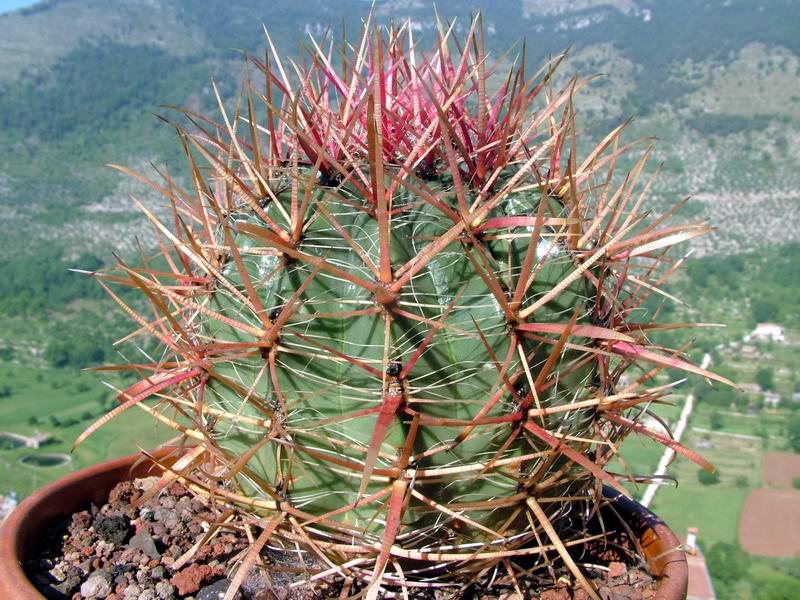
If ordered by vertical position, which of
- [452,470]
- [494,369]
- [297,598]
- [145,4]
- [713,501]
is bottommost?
[713,501]

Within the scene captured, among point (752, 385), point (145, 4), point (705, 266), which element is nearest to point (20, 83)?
point (145, 4)

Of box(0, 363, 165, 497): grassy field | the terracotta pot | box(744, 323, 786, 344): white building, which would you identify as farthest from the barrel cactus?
box(744, 323, 786, 344): white building

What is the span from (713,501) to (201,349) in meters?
25.6

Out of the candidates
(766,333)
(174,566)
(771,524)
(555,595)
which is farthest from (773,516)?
(174,566)

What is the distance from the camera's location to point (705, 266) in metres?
42.5

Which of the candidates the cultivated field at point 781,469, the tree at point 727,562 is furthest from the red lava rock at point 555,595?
the cultivated field at point 781,469

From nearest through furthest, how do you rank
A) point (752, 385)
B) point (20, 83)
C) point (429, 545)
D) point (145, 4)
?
1. point (429, 545)
2. point (752, 385)
3. point (20, 83)
4. point (145, 4)

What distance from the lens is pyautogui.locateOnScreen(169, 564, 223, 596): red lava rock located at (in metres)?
1.68

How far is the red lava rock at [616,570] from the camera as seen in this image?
1.84m

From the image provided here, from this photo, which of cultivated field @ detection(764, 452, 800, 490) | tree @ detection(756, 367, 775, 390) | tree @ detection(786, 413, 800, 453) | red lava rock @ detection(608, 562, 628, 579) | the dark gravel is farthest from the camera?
tree @ detection(756, 367, 775, 390)

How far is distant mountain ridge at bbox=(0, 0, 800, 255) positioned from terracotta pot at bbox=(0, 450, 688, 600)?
35.9 m

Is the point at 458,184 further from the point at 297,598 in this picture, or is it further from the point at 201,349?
the point at 297,598

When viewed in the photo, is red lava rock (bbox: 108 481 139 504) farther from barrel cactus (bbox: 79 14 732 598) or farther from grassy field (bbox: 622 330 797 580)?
grassy field (bbox: 622 330 797 580)

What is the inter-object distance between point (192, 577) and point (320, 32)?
123 feet
